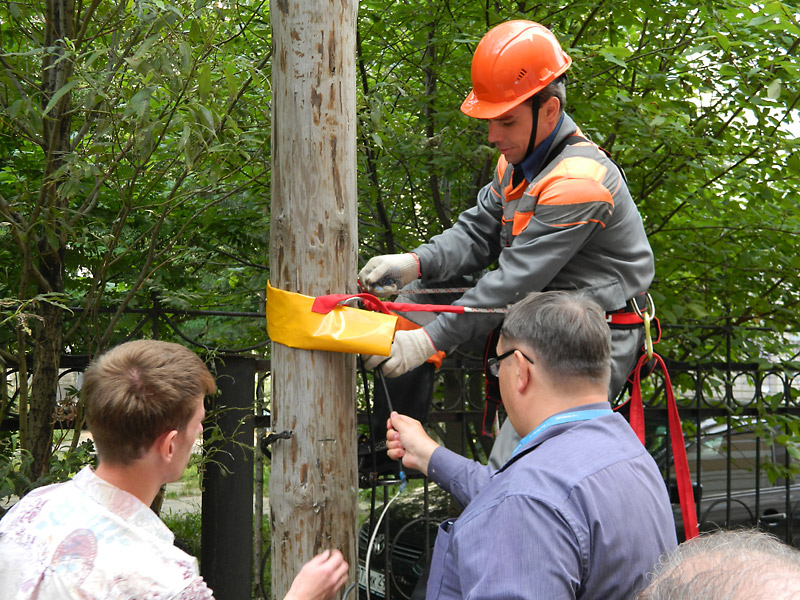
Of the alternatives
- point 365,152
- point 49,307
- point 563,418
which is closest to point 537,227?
point 563,418

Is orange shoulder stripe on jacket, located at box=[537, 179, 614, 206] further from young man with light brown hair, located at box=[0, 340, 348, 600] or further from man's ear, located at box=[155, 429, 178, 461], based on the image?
man's ear, located at box=[155, 429, 178, 461]

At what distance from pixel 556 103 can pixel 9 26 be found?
278 cm

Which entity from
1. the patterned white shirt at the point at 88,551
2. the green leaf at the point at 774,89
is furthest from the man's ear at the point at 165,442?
the green leaf at the point at 774,89

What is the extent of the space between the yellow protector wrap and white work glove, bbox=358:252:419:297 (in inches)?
14.0

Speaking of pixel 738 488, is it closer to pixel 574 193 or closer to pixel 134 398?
pixel 574 193

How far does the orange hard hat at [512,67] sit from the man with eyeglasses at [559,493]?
0.96 meters

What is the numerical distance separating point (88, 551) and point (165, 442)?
275mm

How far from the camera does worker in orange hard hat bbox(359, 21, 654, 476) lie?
252 cm

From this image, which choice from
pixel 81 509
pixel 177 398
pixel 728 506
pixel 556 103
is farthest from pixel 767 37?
pixel 81 509

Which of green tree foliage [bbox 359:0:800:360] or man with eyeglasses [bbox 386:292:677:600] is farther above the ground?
green tree foliage [bbox 359:0:800:360]

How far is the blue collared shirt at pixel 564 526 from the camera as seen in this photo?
1.56 m

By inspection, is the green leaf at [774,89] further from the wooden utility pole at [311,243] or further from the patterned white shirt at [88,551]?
the patterned white shirt at [88,551]

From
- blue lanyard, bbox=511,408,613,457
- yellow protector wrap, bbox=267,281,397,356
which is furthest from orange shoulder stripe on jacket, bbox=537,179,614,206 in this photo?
blue lanyard, bbox=511,408,613,457

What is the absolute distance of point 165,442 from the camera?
67.0 inches
